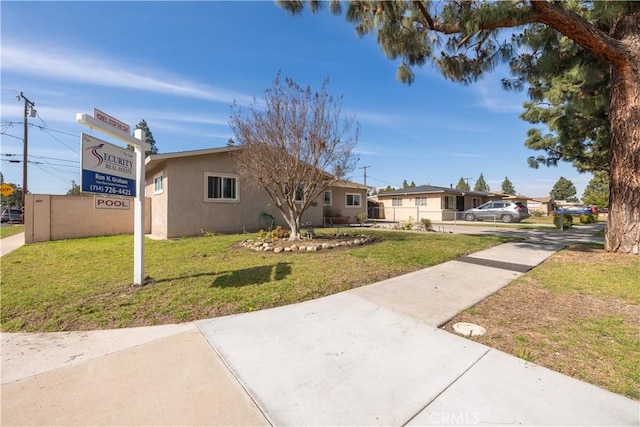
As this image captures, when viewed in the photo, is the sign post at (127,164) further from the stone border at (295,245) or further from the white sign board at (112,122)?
the stone border at (295,245)

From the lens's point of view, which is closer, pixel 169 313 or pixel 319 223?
pixel 169 313

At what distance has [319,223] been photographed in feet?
54.7

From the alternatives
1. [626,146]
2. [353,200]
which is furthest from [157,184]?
[626,146]

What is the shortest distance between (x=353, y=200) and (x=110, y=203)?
17.3 meters

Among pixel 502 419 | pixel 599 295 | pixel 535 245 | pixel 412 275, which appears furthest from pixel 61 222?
pixel 535 245

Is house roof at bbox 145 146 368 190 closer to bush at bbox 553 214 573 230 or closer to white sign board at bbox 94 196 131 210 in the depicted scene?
white sign board at bbox 94 196 131 210

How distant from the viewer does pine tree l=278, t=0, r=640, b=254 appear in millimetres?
6059

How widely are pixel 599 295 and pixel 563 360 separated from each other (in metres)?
2.80

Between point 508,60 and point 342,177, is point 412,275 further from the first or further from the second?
point 508,60

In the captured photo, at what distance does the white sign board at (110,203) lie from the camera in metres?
4.49

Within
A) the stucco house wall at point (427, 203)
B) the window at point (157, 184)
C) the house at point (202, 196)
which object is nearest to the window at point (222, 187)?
the house at point (202, 196)

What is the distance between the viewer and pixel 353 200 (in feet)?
68.7

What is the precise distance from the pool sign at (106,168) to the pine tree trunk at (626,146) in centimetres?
1075

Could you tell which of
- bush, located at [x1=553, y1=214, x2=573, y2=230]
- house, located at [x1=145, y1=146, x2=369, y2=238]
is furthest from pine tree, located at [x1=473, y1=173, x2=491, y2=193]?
house, located at [x1=145, y1=146, x2=369, y2=238]
